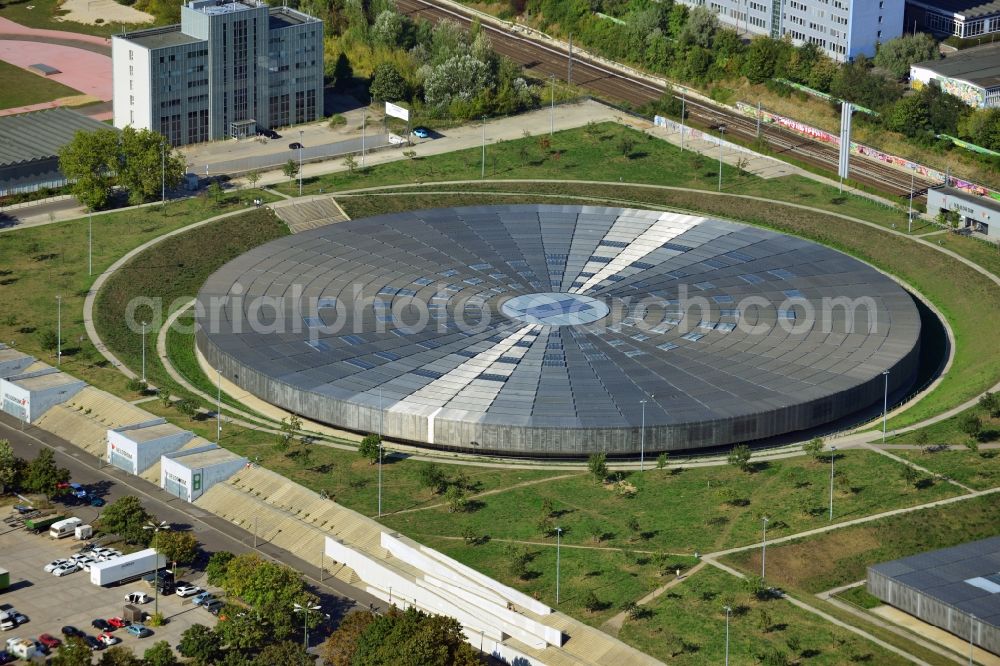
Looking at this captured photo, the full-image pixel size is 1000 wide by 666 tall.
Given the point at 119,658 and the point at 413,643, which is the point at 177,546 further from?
the point at 413,643

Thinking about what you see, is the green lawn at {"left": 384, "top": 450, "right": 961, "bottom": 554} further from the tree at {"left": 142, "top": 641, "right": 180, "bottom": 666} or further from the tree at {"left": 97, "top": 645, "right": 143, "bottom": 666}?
the tree at {"left": 97, "top": 645, "right": 143, "bottom": 666}

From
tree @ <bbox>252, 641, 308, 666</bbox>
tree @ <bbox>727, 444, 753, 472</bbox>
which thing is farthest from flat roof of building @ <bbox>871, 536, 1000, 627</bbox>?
tree @ <bbox>252, 641, 308, 666</bbox>

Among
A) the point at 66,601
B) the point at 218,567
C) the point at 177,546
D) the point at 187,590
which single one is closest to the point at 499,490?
the point at 218,567

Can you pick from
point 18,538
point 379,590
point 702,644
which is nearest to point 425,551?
point 379,590

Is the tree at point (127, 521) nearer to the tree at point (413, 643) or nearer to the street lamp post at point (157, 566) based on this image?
the street lamp post at point (157, 566)

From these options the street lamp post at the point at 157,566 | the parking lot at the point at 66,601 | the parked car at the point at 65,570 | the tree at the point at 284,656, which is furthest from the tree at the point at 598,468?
the parked car at the point at 65,570
